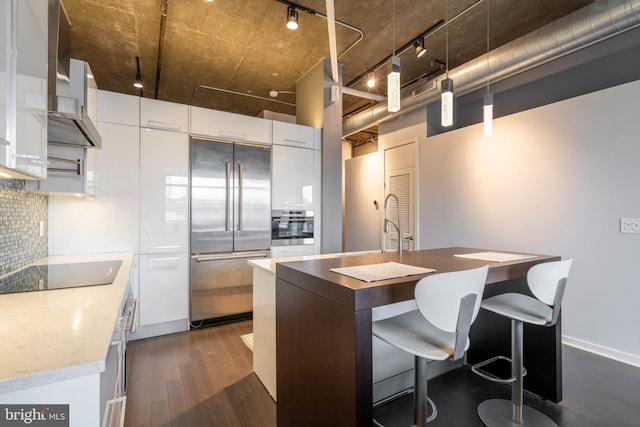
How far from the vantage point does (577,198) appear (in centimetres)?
275

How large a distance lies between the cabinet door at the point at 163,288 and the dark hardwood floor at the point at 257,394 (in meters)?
0.39

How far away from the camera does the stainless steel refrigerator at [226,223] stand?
3.19 meters

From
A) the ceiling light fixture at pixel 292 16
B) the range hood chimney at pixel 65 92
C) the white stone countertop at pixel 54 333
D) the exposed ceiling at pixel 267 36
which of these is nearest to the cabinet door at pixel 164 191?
the range hood chimney at pixel 65 92

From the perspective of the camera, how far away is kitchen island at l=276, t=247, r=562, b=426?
1.08 metres

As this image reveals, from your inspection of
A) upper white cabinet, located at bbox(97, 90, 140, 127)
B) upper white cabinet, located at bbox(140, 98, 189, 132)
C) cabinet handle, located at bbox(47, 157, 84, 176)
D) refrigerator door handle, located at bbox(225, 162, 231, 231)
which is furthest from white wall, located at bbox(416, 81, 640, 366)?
cabinet handle, located at bbox(47, 157, 84, 176)

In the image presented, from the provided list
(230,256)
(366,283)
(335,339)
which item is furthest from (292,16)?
(335,339)

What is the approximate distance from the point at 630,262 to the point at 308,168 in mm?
3231

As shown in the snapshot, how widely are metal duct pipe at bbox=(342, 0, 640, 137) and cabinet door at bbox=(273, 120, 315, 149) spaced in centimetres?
166

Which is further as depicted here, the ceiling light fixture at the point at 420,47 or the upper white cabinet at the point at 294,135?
the upper white cabinet at the point at 294,135

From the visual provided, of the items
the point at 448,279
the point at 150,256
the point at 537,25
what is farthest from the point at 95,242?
the point at 537,25

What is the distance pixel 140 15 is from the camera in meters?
2.85

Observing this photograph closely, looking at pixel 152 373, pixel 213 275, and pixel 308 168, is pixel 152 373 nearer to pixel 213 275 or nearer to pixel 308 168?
pixel 213 275

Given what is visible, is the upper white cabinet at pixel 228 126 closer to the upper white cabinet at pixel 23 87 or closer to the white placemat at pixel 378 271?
the upper white cabinet at pixel 23 87

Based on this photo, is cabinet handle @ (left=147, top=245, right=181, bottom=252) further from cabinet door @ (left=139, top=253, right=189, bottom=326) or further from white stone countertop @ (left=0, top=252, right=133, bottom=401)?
white stone countertop @ (left=0, top=252, right=133, bottom=401)
